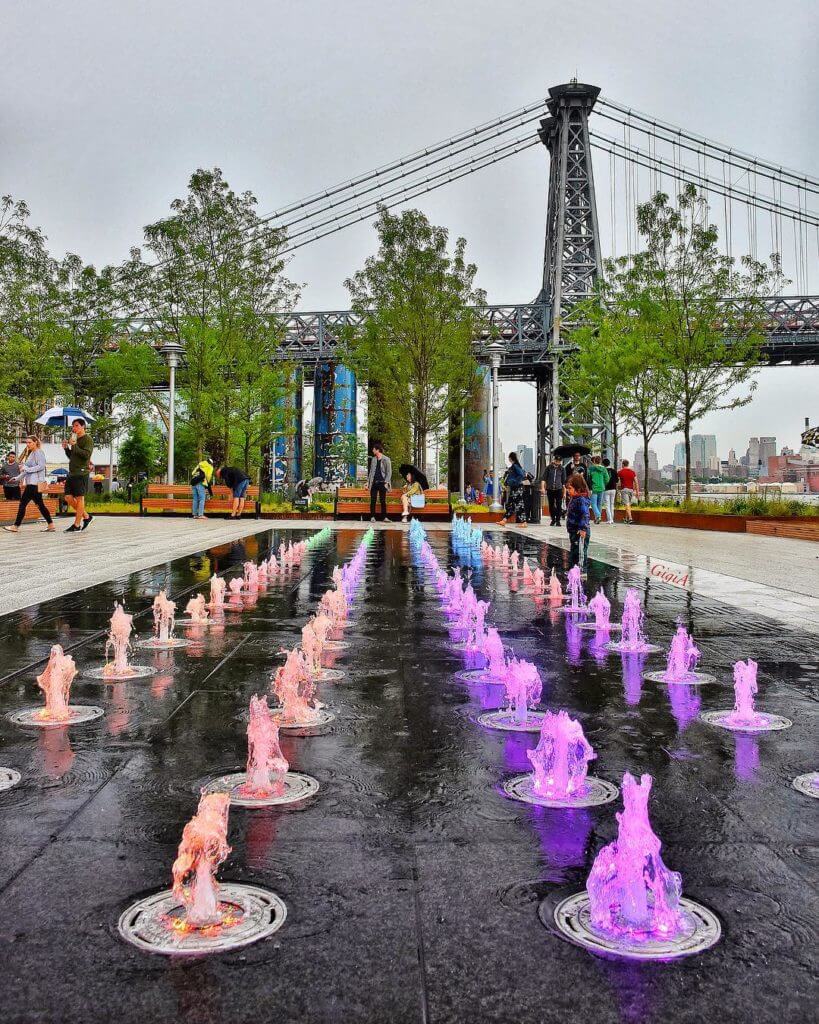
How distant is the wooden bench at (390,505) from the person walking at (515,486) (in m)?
2.39

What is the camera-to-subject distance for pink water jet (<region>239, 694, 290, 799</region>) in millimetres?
3133

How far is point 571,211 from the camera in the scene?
54125 mm

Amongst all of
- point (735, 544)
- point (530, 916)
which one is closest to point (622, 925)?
point (530, 916)

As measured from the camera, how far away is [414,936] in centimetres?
210

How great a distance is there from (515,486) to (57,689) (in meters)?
20.0

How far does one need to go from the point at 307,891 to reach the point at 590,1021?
84 cm

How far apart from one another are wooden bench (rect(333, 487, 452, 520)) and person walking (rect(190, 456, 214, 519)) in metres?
3.90

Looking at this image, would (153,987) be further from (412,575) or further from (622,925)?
(412,575)

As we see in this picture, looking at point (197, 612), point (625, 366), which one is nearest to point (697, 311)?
point (625, 366)

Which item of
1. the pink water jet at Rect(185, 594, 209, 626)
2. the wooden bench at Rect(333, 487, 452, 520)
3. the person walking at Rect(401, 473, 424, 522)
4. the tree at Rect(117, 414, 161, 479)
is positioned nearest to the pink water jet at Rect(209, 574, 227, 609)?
the pink water jet at Rect(185, 594, 209, 626)

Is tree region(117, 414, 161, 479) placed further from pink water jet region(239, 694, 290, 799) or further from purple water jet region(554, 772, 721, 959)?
purple water jet region(554, 772, 721, 959)

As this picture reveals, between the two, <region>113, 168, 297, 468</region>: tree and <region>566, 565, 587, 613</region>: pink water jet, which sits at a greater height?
<region>113, 168, 297, 468</region>: tree

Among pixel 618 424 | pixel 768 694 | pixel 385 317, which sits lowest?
pixel 768 694

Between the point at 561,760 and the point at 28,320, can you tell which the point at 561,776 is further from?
the point at 28,320
